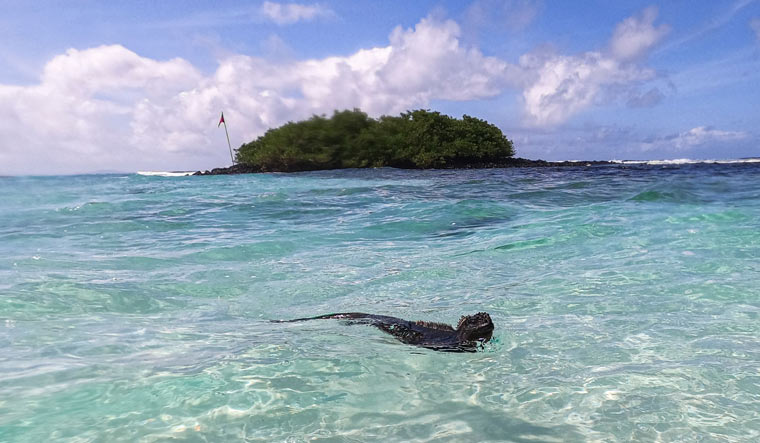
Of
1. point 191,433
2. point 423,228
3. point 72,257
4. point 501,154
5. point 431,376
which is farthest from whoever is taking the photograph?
point 501,154

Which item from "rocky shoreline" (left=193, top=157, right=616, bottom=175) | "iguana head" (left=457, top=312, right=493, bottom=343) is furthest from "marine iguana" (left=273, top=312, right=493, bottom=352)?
"rocky shoreline" (left=193, top=157, right=616, bottom=175)

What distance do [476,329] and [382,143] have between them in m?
49.7

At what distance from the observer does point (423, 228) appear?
1121cm

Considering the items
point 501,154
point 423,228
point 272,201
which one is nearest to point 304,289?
point 423,228

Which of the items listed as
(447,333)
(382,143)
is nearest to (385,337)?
(447,333)

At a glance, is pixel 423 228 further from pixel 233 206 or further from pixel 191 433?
pixel 191 433

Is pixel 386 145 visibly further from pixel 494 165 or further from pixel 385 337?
pixel 385 337

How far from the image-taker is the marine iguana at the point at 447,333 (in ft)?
12.5

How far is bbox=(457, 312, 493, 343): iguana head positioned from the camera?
3.83 metres

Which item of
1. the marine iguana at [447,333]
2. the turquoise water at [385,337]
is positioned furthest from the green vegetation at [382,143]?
the marine iguana at [447,333]

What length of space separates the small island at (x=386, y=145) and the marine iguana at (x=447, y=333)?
46203 millimetres

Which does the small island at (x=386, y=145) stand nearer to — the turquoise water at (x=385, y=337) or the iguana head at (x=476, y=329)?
the turquoise water at (x=385, y=337)

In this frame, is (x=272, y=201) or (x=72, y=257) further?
(x=272, y=201)

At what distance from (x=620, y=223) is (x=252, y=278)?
284 inches
